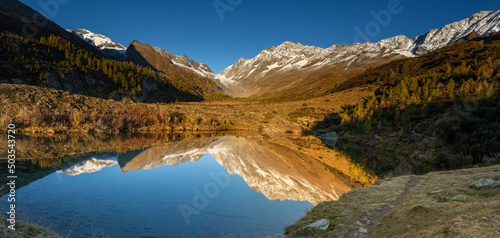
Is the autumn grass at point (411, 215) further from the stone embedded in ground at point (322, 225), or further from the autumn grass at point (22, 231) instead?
the autumn grass at point (22, 231)

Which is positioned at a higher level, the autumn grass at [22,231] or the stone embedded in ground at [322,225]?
the autumn grass at [22,231]

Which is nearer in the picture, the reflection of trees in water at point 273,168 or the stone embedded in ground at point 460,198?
the stone embedded in ground at point 460,198

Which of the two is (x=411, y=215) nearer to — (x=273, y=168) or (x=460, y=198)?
(x=460, y=198)

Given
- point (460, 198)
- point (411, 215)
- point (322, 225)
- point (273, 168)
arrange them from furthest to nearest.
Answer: point (273, 168), point (322, 225), point (460, 198), point (411, 215)

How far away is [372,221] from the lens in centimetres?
628

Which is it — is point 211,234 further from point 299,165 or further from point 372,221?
point 299,165

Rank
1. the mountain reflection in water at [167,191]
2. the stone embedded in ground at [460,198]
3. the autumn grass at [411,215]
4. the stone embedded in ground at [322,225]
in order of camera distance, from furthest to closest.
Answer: the mountain reflection in water at [167,191] → the stone embedded in ground at [322,225] → the stone embedded in ground at [460,198] → the autumn grass at [411,215]

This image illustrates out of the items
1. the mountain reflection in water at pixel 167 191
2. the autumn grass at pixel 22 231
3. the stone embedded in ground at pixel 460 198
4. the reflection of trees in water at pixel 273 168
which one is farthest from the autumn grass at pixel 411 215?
the autumn grass at pixel 22 231

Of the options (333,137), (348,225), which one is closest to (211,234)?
(348,225)

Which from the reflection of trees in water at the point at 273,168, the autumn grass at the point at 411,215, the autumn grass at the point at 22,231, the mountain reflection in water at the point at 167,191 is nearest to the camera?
the autumn grass at the point at 411,215

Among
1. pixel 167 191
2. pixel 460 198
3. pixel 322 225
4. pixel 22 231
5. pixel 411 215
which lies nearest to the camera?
pixel 22 231

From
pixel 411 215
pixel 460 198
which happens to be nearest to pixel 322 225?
pixel 411 215

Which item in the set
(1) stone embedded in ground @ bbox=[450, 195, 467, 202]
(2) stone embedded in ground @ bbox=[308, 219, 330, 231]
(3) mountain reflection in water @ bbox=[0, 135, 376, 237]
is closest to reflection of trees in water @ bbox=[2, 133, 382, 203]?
(3) mountain reflection in water @ bbox=[0, 135, 376, 237]

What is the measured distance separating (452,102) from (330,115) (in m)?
32.6
